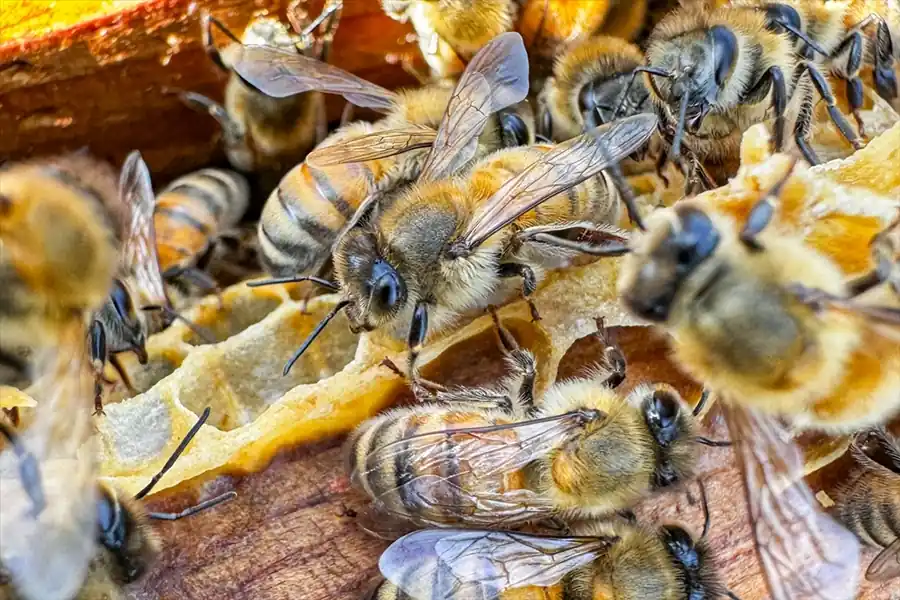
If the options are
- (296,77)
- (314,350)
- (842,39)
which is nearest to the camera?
(842,39)

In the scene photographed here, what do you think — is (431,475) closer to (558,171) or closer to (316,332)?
(316,332)

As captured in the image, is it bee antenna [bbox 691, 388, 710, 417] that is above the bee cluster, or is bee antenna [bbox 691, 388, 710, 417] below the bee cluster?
below

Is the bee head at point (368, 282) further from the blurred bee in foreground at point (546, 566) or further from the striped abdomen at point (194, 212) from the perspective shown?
the striped abdomen at point (194, 212)

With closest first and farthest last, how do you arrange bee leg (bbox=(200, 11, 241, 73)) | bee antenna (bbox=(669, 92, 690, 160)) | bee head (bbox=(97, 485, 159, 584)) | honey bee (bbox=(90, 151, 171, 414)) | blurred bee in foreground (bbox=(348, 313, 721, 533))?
bee head (bbox=(97, 485, 159, 584)) < blurred bee in foreground (bbox=(348, 313, 721, 533)) < bee antenna (bbox=(669, 92, 690, 160)) < honey bee (bbox=(90, 151, 171, 414)) < bee leg (bbox=(200, 11, 241, 73))

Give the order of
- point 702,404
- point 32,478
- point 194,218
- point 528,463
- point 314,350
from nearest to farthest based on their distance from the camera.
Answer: point 32,478 → point 528,463 → point 702,404 → point 314,350 → point 194,218

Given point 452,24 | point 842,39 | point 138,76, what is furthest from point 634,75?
point 138,76

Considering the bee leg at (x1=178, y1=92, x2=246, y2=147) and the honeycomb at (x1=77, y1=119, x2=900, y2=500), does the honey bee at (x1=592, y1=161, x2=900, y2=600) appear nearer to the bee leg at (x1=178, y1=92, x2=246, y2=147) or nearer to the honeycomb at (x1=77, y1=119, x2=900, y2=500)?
the honeycomb at (x1=77, y1=119, x2=900, y2=500)

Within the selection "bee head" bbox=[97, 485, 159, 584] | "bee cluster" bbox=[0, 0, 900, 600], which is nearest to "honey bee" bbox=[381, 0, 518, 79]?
"bee cluster" bbox=[0, 0, 900, 600]
